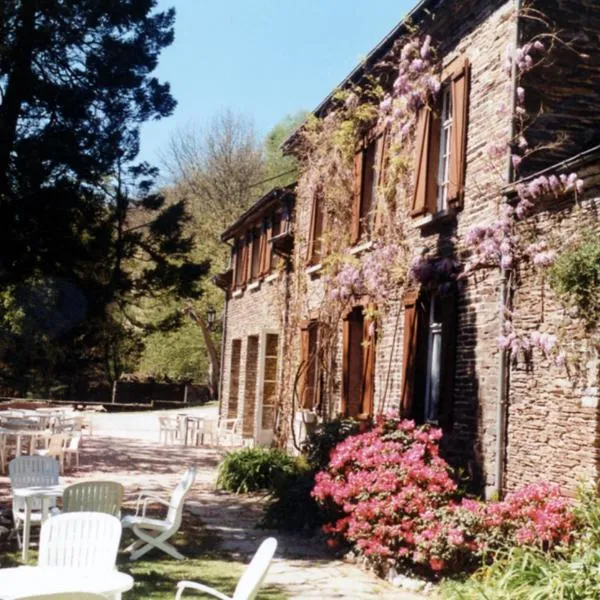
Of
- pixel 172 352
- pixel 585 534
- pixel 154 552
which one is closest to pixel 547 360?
pixel 585 534

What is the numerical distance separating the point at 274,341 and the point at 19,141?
29.5 feet

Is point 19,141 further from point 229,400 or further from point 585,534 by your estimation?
point 229,400

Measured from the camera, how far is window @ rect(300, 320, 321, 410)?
1546cm

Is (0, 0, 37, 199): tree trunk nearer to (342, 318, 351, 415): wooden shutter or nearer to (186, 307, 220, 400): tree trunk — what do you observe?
(342, 318, 351, 415): wooden shutter

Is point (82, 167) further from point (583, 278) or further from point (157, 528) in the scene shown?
point (583, 278)

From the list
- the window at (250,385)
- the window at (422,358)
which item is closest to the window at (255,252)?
the window at (250,385)

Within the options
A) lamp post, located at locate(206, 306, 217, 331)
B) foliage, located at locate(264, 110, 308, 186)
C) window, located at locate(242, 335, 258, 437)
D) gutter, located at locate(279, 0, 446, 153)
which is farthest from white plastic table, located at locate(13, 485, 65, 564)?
foliage, located at locate(264, 110, 308, 186)

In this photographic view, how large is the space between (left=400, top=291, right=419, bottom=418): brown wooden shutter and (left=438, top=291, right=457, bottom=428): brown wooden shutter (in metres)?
0.78

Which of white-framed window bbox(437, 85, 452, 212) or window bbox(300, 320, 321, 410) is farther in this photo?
window bbox(300, 320, 321, 410)

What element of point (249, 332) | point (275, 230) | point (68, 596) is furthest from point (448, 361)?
point (249, 332)

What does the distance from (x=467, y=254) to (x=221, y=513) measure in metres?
4.91

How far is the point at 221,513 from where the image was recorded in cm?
1187

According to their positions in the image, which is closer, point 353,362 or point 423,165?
point 423,165

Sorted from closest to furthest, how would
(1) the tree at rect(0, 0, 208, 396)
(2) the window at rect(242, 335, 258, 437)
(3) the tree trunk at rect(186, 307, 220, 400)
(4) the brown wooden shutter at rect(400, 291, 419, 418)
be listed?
(4) the brown wooden shutter at rect(400, 291, 419, 418) → (1) the tree at rect(0, 0, 208, 396) → (2) the window at rect(242, 335, 258, 437) → (3) the tree trunk at rect(186, 307, 220, 400)
